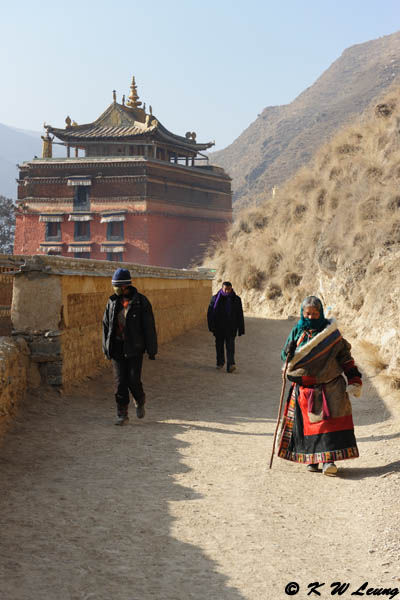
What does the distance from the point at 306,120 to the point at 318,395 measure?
367 ft

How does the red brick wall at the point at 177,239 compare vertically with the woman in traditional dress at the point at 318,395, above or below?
above

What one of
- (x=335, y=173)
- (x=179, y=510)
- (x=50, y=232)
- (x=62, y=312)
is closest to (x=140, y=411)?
(x=62, y=312)

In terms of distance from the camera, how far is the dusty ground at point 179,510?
346 cm

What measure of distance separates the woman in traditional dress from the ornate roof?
38993 mm

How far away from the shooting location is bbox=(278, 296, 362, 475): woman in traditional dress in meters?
5.49

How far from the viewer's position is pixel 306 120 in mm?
111250

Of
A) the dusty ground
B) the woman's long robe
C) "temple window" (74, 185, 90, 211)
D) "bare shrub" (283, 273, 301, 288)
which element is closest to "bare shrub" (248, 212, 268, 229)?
"bare shrub" (283, 273, 301, 288)

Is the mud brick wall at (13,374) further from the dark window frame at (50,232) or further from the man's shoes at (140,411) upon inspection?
the dark window frame at (50,232)

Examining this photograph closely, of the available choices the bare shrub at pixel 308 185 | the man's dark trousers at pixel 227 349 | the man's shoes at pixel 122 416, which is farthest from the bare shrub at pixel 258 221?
the man's shoes at pixel 122 416

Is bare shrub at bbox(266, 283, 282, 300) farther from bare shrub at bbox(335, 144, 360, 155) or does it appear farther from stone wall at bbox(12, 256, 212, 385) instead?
stone wall at bbox(12, 256, 212, 385)

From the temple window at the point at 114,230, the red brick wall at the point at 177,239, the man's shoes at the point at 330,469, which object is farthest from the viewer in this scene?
the temple window at the point at 114,230

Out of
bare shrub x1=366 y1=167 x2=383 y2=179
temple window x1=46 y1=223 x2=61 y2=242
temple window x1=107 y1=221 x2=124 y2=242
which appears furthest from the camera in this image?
temple window x1=46 y1=223 x2=61 y2=242

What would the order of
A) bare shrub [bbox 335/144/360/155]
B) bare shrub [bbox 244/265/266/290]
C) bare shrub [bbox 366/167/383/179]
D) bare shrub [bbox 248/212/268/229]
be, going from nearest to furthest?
bare shrub [bbox 366/167/383/179] < bare shrub [bbox 335/144/360/155] < bare shrub [bbox 244/265/266/290] < bare shrub [bbox 248/212/268/229]

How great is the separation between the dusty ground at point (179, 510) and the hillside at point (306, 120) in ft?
241
